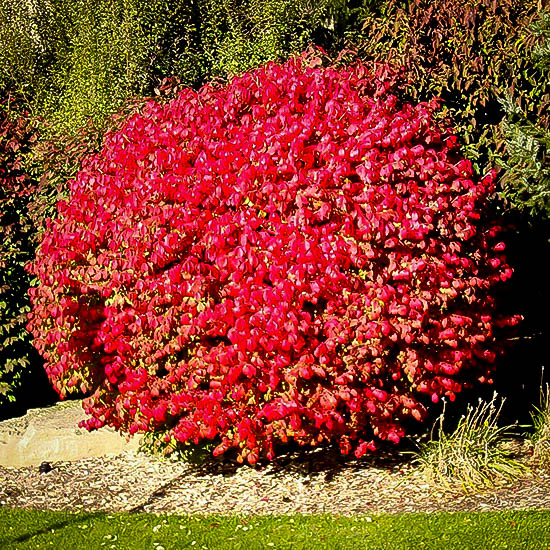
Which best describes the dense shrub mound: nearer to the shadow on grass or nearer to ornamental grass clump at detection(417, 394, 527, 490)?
ornamental grass clump at detection(417, 394, 527, 490)

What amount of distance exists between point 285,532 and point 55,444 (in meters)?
2.74

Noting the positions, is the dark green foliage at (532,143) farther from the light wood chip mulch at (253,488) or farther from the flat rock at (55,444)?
the flat rock at (55,444)

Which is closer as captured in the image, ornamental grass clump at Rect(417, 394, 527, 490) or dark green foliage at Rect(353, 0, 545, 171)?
ornamental grass clump at Rect(417, 394, 527, 490)

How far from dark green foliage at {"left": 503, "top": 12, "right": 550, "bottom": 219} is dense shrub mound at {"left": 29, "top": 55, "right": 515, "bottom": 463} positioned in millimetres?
1140

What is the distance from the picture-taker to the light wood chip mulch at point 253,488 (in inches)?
216

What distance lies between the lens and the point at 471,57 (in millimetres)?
7242

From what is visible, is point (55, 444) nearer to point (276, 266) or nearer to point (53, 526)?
point (53, 526)

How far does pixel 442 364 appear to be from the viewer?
209 inches

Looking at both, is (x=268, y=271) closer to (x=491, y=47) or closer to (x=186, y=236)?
(x=186, y=236)


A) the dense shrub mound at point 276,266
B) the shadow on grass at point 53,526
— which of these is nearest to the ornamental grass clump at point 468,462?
the dense shrub mound at point 276,266

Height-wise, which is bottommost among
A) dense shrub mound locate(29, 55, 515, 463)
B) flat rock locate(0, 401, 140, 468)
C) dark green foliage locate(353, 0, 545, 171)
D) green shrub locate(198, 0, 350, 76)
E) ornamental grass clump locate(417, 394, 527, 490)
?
ornamental grass clump locate(417, 394, 527, 490)

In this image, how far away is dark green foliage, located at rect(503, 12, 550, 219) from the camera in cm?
656

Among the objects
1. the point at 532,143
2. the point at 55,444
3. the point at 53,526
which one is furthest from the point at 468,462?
the point at 55,444

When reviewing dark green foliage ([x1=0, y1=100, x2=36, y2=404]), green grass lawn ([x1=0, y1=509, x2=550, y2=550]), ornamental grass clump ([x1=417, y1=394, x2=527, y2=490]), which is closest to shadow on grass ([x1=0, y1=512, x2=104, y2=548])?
green grass lawn ([x1=0, y1=509, x2=550, y2=550])
